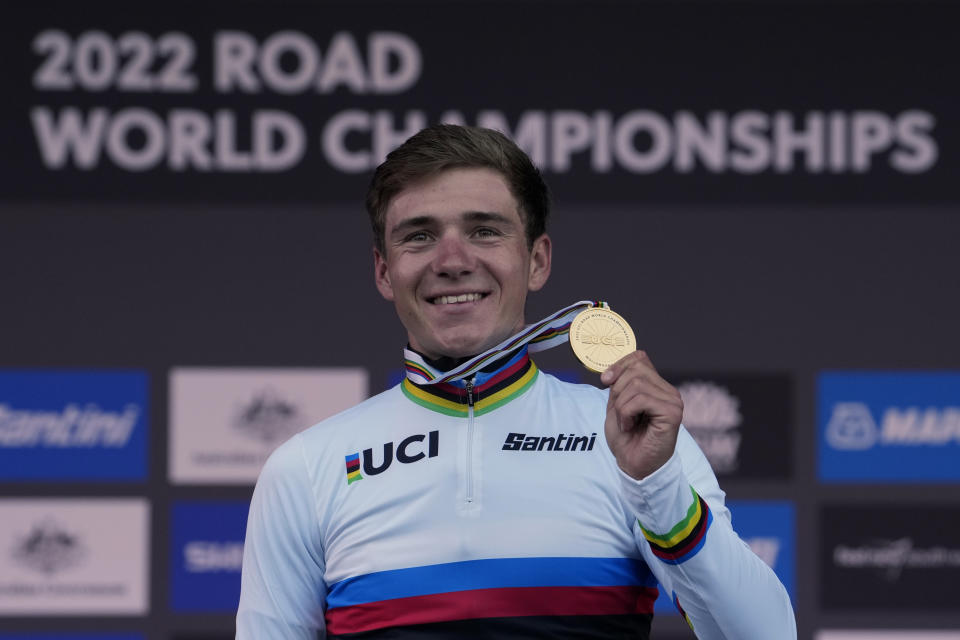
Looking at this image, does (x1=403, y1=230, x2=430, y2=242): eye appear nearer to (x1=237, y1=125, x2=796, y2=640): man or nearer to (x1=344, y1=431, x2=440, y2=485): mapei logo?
(x1=237, y1=125, x2=796, y2=640): man

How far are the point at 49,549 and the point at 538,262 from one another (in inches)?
94.5

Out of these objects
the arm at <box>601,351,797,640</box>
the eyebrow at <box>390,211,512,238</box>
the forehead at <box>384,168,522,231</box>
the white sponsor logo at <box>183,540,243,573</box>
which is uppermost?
the forehead at <box>384,168,522,231</box>

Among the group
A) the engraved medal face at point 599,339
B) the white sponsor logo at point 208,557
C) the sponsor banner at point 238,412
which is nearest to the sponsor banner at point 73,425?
the sponsor banner at point 238,412

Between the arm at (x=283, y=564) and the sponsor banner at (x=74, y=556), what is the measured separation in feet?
7.11

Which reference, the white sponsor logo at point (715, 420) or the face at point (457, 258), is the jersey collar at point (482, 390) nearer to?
the face at point (457, 258)

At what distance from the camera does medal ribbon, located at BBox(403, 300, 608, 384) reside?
143 cm

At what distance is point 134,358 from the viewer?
3438 millimetres

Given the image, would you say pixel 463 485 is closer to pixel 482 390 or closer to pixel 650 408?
pixel 482 390

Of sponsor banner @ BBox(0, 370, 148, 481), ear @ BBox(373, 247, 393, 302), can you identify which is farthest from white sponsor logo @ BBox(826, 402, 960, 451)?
ear @ BBox(373, 247, 393, 302)

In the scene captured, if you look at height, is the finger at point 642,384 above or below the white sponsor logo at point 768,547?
above

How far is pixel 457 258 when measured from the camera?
139 cm

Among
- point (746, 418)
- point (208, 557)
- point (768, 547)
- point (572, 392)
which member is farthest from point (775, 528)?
point (572, 392)

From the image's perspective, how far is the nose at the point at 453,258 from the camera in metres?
1.39

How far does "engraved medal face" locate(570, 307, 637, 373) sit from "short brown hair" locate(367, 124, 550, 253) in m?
0.18
